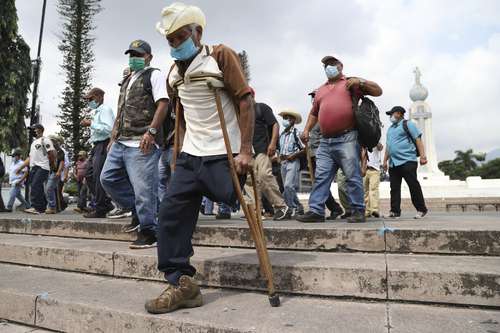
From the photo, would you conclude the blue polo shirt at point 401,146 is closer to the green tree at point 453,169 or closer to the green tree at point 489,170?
the green tree at point 453,169

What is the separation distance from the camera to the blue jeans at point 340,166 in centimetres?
427

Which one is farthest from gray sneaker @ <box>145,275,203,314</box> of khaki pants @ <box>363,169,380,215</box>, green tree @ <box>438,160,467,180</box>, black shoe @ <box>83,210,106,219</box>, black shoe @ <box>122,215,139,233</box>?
green tree @ <box>438,160,467,180</box>

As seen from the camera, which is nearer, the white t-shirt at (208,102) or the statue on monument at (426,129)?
the white t-shirt at (208,102)

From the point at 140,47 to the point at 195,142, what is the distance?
1922 mm

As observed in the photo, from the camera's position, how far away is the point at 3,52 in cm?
1434

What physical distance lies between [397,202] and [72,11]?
2884 centimetres

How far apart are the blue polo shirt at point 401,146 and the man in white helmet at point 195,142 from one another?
149 inches

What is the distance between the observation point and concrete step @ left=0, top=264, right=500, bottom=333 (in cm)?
194

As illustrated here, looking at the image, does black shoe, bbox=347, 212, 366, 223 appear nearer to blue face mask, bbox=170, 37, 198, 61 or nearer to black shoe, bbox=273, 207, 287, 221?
black shoe, bbox=273, 207, 287, 221

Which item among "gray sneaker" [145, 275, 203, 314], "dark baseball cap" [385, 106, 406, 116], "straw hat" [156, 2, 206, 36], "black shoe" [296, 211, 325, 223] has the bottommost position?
"gray sneaker" [145, 275, 203, 314]

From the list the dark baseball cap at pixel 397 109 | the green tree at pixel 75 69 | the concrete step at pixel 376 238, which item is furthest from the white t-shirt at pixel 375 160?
the green tree at pixel 75 69

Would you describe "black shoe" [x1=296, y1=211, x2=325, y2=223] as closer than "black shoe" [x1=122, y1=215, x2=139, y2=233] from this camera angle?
No

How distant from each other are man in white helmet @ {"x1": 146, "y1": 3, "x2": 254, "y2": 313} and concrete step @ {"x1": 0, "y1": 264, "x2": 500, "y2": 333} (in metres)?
0.18

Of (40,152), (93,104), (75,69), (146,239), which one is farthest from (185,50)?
(75,69)
